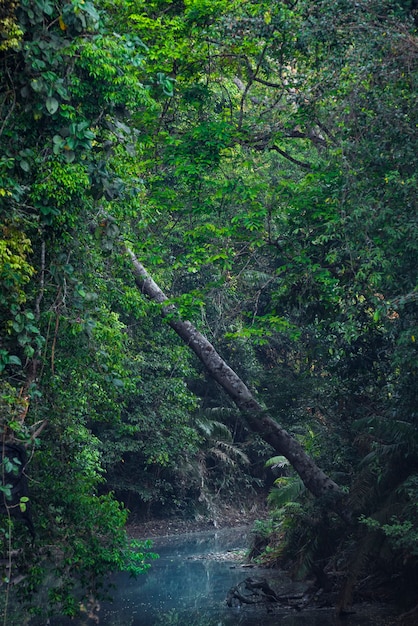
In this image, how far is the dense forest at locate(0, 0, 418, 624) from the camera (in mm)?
7660

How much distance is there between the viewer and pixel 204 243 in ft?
41.7

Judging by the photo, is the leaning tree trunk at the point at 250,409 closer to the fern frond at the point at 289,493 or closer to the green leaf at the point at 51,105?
the fern frond at the point at 289,493

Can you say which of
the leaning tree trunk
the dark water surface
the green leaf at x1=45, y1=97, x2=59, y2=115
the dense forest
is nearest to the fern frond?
the dense forest

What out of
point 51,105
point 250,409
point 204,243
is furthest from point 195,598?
point 51,105

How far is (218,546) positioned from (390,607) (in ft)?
29.8

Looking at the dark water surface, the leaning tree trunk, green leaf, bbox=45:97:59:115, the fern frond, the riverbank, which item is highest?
green leaf, bbox=45:97:59:115

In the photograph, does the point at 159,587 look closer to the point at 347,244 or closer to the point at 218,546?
the point at 218,546

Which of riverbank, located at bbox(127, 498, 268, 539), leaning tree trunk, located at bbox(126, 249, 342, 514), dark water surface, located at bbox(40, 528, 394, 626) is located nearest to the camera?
dark water surface, located at bbox(40, 528, 394, 626)

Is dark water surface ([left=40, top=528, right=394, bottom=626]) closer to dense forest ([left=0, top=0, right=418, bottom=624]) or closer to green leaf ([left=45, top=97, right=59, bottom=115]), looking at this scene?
dense forest ([left=0, top=0, right=418, bottom=624])

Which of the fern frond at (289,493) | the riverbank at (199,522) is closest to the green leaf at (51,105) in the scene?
the fern frond at (289,493)

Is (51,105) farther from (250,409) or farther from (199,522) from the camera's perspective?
(199,522)

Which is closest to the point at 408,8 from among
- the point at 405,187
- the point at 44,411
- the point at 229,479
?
the point at 405,187

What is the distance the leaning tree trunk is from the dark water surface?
195cm

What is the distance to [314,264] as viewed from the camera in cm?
1127
